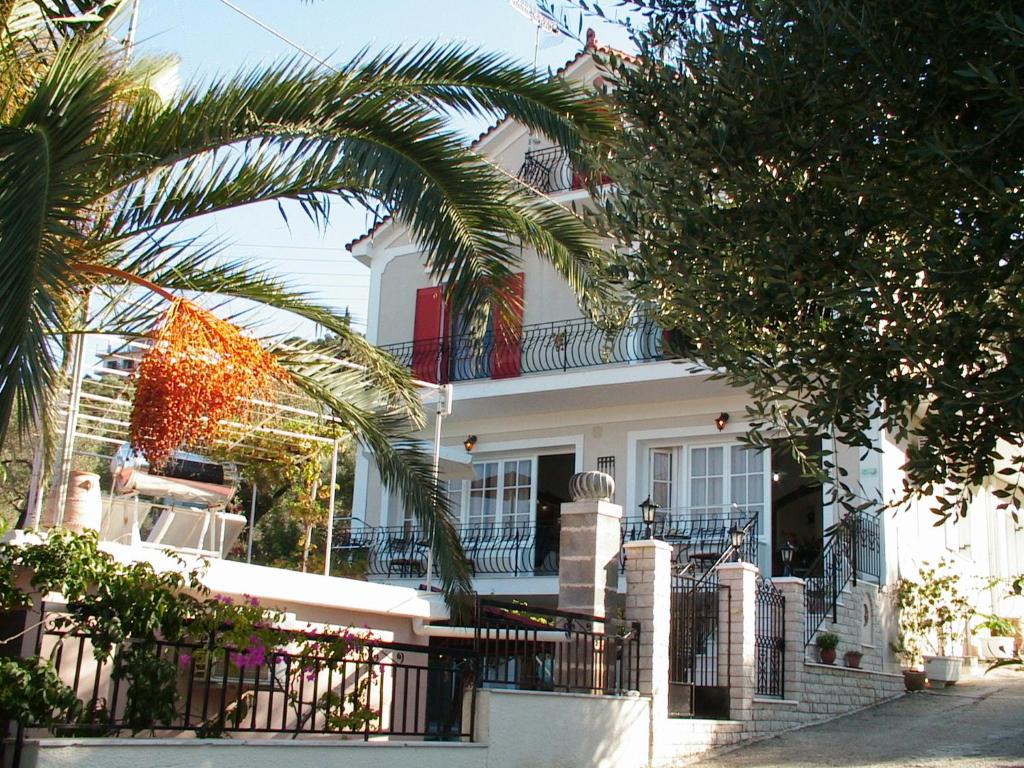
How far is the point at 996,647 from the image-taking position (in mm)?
17188

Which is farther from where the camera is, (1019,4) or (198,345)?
(198,345)

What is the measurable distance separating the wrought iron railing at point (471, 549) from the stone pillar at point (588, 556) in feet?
18.7

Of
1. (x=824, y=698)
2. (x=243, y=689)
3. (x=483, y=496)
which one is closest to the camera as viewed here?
(x=243, y=689)

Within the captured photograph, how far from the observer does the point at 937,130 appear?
19.2 feet

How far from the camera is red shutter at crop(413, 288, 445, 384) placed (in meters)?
18.3

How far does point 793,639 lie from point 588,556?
9.93 ft

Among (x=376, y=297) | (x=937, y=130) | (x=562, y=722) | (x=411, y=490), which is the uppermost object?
(x=376, y=297)

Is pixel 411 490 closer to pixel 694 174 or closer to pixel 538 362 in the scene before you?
pixel 694 174

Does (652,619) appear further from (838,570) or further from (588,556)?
(838,570)

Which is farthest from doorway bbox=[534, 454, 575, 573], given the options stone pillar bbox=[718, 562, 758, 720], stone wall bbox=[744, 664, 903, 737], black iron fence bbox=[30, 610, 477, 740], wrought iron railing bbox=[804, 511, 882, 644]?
black iron fence bbox=[30, 610, 477, 740]

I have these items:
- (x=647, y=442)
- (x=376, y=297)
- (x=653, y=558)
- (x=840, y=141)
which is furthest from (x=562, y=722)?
(x=376, y=297)

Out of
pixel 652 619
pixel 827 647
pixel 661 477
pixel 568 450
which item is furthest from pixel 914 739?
pixel 568 450

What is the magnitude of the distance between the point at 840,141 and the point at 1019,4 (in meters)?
1.05

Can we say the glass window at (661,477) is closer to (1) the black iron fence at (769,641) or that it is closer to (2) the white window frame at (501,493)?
(2) the white window frame at (501,493)
